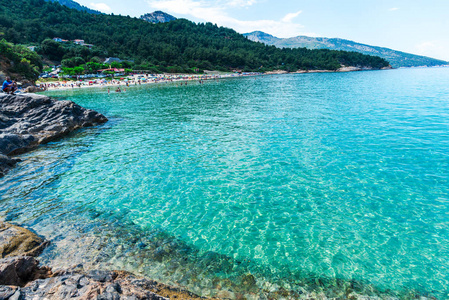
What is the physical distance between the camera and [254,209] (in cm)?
1048

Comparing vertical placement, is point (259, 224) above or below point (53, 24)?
below

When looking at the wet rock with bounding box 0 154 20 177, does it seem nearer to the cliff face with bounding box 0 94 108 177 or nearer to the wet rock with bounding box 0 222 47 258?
the cliff face with bounding box 0 94 108 177

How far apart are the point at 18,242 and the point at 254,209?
8811 millimetres

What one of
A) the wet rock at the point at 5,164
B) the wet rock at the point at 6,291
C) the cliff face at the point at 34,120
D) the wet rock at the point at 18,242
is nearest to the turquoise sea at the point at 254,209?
the wet rock at the point at 18,242

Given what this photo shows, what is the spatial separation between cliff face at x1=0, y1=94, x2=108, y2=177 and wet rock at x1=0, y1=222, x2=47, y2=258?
34.1 ft

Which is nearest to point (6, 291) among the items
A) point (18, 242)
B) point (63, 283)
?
point (63, 283)

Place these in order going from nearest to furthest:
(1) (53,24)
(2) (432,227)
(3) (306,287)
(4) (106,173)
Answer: (3) (306,287) < (2) (432,227) < (4) (106,173) < (1) (53,24)

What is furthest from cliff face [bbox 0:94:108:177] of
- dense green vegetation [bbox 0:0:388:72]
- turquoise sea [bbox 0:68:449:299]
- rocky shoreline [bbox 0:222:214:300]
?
dense green vegetation [bbox 0:0:388:72]

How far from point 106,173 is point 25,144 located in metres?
10.2

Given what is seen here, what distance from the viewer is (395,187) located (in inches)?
458

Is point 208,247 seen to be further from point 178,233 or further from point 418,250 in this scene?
point 418,250

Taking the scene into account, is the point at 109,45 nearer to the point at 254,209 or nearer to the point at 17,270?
the point at 254,209

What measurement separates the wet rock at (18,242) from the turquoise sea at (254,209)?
0.45 metres

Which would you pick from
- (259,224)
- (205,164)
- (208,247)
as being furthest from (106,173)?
(259,224)
